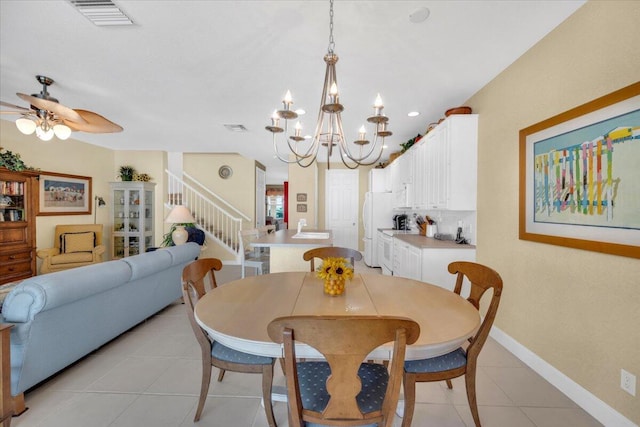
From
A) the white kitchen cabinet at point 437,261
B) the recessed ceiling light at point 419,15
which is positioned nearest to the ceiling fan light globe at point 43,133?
the recessed ceiling light at point 419,15

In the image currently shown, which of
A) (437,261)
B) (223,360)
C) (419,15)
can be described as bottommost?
(223,360)

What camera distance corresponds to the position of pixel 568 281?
204 cm

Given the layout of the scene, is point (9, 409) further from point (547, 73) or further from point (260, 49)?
point (547, 73)

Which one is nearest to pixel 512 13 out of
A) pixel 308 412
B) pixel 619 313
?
pixel 619 313

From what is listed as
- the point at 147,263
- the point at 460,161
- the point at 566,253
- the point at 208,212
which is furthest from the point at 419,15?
the point at 208,212

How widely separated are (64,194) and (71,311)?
4.43 m

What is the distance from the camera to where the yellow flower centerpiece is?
1.69 metres

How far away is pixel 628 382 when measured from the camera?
1.63 meters

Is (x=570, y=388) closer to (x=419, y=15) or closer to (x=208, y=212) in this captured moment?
(x=419, y=15)

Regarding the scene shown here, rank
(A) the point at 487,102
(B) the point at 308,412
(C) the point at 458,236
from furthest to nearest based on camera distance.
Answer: (C) the point at 458,236 → (A) the point at 487,102 → (B) the point at 308,412

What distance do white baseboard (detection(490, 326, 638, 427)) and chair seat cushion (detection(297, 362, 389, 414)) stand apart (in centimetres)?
148

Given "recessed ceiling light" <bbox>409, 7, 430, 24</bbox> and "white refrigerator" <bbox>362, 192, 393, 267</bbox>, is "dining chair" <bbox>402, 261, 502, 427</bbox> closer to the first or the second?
"recessed ceiling light" <bbox>409, 7, 430, 24</bbox>

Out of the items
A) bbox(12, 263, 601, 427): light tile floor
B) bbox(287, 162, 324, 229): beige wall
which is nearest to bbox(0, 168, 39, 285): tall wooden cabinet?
bbox(12, 263, 601, 427): light tile floor

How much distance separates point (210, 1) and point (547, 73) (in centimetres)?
250
